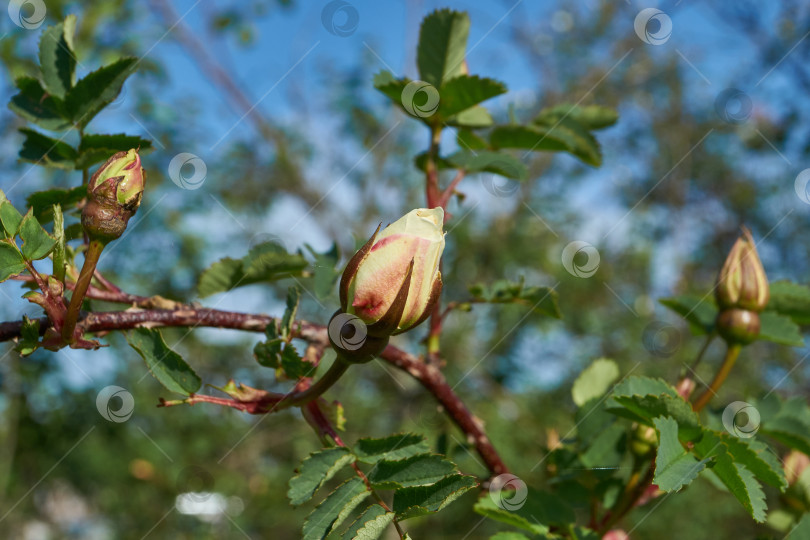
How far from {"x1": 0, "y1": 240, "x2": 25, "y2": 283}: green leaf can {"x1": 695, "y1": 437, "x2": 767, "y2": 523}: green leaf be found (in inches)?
25.1

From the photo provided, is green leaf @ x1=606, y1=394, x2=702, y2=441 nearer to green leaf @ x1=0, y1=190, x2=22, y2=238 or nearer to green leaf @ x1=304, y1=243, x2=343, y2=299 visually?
green leaf @ x1=304, y1=243, x2=343, y2=299

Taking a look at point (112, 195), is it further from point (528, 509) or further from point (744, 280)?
point (744, 280)

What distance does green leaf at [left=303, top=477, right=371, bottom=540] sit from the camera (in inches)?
21.4

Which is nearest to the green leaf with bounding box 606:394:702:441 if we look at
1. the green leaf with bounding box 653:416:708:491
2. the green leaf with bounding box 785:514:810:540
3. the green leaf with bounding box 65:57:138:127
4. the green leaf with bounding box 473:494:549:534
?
the green leaf with bounding box 653:416:708:491

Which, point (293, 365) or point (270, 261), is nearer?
point (293, 365)

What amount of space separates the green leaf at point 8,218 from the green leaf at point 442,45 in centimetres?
51

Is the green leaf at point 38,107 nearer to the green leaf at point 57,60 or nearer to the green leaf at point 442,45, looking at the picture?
the green leaf at point 57,60

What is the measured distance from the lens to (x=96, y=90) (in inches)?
29.3

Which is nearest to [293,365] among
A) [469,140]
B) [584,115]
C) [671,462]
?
[671,462]

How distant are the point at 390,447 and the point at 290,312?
158 mm

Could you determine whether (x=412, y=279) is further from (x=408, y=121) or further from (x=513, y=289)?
(x=408, y=121)

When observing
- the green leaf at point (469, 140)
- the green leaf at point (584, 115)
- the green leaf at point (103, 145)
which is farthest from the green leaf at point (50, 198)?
the green leaf at point (584, 115)

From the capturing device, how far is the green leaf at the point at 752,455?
1.92 feet

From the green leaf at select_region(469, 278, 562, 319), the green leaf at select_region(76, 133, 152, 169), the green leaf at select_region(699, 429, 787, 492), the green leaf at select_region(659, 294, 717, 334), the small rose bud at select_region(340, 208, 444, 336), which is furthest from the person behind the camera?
the green leaf at select_region(659, 294, 717, 334)
